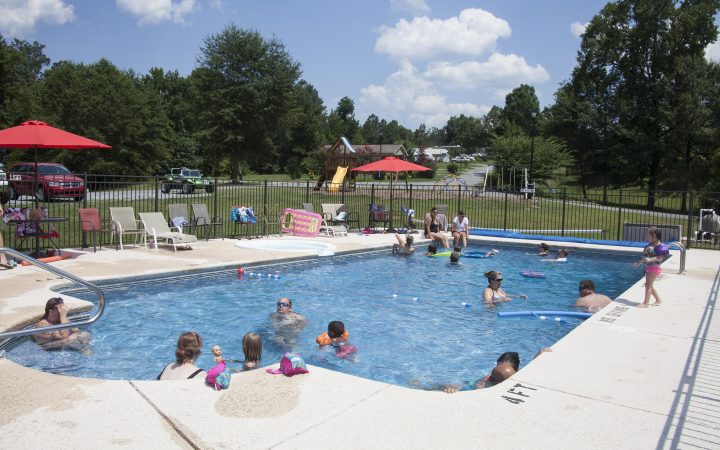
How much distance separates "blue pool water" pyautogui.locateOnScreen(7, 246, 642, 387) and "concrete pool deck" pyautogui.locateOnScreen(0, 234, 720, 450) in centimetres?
191

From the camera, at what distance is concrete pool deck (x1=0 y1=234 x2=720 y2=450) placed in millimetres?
3688

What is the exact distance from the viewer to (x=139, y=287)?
9984 mm

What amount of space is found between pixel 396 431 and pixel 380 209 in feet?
53.8

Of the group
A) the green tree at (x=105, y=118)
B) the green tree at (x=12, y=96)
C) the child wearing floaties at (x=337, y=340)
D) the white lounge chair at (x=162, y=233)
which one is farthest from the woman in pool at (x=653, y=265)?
the green tree at (x=12, y=96)

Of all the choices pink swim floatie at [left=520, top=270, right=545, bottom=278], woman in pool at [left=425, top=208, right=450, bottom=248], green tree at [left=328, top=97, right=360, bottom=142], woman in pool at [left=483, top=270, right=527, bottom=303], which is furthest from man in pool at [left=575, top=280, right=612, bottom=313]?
green tree at [left=328, top=97, right=360, bottom=142]

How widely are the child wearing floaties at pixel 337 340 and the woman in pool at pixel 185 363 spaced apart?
6.93 feet

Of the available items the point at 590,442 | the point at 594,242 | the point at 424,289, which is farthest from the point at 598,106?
the point at 590,442

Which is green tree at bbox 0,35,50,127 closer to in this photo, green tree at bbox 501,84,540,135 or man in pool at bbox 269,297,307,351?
man in pool at bbox 269,297,307,351

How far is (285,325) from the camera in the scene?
826 centimetres

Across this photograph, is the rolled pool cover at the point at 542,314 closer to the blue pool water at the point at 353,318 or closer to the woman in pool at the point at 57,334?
the blue pool water at the point at 353,318

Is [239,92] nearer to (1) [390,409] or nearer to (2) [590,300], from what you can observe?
(2) [590,300]

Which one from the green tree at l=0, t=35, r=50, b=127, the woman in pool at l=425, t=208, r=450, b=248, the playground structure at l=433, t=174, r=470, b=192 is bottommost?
the woman in pool at l=425, t=208, r=450, b=248

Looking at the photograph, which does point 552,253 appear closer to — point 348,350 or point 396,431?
point 348,350

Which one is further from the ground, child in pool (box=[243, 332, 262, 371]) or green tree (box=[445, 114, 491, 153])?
green tree (box=[445, 114, 491, 153])
